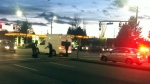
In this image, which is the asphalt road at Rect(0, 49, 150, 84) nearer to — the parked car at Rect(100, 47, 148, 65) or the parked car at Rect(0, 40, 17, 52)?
the parked car at Rect(100, 47, 148, 65)

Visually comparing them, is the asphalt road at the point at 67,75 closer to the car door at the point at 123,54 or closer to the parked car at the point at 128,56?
the parked car at the point at 128,56

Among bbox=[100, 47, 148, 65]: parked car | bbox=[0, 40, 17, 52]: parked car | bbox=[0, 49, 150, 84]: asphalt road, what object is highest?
bbox=[0, 40, 17, 52]: parked car

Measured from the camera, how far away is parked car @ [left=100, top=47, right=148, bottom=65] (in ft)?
88.5

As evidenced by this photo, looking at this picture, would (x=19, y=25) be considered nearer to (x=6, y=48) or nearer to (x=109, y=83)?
(x=6, y=48)

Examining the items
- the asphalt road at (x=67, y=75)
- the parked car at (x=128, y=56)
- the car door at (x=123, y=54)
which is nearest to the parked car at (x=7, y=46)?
the parked car at (x=128, y=56)

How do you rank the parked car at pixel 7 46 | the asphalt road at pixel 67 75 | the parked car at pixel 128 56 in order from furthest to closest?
1. the parked car at pixel 7 46
2. the parked car at pixel 128 56
3. the asphalt road at pixel 67 75

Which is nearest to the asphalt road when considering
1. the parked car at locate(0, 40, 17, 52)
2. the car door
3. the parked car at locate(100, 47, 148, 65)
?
the parked car at locate(100, 47, 148, 65)

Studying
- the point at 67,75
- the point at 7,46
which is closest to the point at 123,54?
the point at 67,75

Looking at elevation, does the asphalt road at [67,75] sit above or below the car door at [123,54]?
below

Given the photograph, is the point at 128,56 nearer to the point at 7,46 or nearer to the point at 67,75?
the point at 67,75

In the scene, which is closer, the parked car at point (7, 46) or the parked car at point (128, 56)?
the parked car at point (128, 56)

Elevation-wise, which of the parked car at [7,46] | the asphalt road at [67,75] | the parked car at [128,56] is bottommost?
the asphalt road at [67,75]

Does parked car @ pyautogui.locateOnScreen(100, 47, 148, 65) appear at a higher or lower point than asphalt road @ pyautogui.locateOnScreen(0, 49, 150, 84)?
higher

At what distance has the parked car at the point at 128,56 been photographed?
27.0 metres
